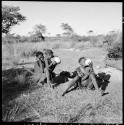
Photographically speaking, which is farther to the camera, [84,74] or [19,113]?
[84,74]

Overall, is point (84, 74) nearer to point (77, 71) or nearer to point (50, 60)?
point (77, 71)

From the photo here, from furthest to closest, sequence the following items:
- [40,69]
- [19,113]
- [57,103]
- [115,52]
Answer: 1. [115,52]
2. [40,69]
3. [57,103]
4. [19,113]

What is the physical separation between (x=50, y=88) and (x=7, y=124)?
242cm

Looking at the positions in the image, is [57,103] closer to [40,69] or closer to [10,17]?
[40,69]

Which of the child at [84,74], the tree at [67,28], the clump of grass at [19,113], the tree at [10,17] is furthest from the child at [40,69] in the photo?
the tree at [67,28]

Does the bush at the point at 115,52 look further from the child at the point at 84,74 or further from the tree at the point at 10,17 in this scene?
the tree at the point at 10,17

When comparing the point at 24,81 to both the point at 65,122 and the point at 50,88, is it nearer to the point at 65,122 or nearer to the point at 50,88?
the point at 50,88

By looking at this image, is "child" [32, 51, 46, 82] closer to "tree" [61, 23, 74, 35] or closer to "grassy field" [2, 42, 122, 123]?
"grassy field" [2, 42, 122, 123]

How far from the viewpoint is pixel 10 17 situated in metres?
23.2

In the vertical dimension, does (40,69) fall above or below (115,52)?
below

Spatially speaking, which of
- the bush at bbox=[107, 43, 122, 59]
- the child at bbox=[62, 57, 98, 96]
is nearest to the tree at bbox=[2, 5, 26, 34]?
the bush at bbox=[107, 43, 122, 59]

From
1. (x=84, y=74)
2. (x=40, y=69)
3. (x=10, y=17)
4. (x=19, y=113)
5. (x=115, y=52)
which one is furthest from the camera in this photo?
(x=10, y=17)

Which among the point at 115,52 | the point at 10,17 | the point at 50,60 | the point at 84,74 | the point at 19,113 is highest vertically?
the point at 10,17

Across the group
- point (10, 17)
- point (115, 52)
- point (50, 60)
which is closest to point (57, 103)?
point (50, 60)
